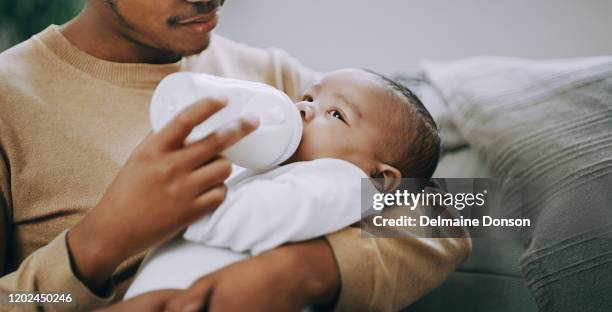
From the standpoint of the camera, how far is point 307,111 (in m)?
0.85

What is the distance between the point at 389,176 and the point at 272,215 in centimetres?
28

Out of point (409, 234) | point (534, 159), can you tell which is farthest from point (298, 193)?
point (534, 159)

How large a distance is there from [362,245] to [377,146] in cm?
18

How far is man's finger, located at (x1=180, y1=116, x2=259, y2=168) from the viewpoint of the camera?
2.12 ft

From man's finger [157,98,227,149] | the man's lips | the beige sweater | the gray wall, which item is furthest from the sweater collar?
the gray wall

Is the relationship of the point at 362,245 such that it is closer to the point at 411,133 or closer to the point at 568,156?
the point at 411,133

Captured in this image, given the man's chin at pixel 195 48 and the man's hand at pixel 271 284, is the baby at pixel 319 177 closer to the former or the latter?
the man's hand at pixel 271 284

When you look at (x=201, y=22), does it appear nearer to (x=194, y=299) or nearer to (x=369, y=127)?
(x=369, y=127)

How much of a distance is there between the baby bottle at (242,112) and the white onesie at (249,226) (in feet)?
0.15

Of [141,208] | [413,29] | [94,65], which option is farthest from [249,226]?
[413,29]

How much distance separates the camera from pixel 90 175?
908 mm

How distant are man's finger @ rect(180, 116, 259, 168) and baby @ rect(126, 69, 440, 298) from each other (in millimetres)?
74

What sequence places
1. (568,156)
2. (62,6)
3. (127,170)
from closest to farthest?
(127,170)
(568,156)
(62,6)

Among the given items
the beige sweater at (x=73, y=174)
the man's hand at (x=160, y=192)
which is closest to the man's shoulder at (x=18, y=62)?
the beige sweater at (x=73, y=174)
